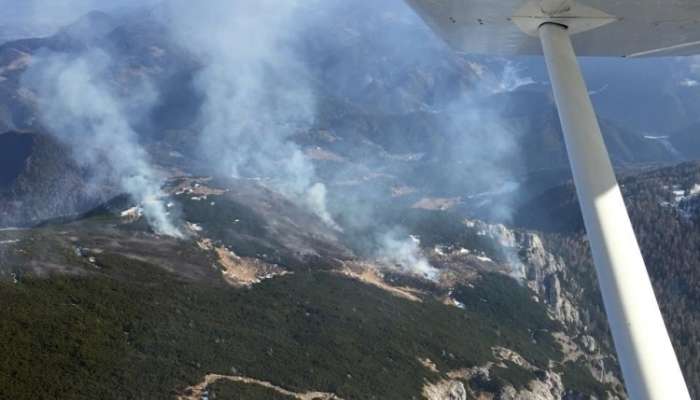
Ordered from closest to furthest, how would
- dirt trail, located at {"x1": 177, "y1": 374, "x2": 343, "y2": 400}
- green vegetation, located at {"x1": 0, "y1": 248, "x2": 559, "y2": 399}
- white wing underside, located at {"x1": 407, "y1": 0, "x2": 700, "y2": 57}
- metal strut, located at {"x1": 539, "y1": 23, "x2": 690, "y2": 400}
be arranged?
metal strut, located at {"x1": 539, "y1": 23, "x2": 690, "y2": 400}
white wing underside, located at {"x1": 407, "y1": 0, "x2": 700, "y2": 57}
green vegetation, located at {"x1": 0, "y1": 248, "x2": 559, "y2": 399}
dirt trail, located at {"x1": 177, "y1": 374, "x2": 343, "y2": 400}

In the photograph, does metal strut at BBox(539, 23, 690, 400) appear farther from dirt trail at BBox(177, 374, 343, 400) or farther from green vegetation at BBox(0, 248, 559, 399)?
dirt trail at BBox(177, 374, 343, 400)

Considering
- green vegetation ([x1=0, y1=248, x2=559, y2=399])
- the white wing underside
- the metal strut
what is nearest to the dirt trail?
green vegetation ([x1=0, y1=248, x2=559, y2=399])

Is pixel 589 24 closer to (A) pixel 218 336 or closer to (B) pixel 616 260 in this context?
(B) pixel 616 260

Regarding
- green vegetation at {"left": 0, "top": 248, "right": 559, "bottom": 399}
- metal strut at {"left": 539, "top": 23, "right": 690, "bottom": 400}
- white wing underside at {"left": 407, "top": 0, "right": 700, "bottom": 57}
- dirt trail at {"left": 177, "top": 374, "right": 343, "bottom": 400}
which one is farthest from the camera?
dirt trail at {"left": 177, "top": 374, "right": 343, "bottom": 400}

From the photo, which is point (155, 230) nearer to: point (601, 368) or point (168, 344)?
point (168, 344)

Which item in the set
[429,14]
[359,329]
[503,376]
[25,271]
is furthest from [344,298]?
[429,14]

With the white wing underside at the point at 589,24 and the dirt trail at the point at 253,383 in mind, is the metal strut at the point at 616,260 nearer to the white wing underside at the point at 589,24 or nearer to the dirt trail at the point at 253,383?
the white wing underside at the point at 589,24

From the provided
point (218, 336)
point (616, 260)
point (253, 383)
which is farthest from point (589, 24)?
point (218, 336)

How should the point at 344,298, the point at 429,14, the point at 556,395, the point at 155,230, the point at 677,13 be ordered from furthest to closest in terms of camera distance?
the point at 155,230 < the point at 344,298 < the point at 556,395 < the point at 429,14 < the point at 677,13

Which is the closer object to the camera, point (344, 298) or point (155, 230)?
point (344, 298)
